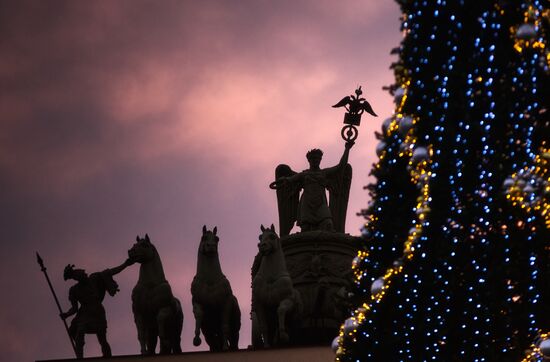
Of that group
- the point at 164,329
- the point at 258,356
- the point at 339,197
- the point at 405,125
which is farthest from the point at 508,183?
the point at 339,197

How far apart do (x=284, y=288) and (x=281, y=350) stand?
1.88 metres

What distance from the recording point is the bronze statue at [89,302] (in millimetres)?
22859

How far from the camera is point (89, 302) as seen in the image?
23.1 meters

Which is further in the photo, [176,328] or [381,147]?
[176,328]

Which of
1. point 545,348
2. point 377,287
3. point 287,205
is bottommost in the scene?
point 545,348

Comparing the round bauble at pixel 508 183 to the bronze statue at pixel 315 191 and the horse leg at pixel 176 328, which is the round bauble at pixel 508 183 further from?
the bronze statue at pixel 315 191

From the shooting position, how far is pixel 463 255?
9.88 m

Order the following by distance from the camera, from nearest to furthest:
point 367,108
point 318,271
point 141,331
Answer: point 141,331, point 318,271, point 367,108

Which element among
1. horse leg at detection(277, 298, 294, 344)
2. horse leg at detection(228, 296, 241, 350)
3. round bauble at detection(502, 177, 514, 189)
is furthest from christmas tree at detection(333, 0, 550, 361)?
horse leg at detection(228, 296, 241, 350)

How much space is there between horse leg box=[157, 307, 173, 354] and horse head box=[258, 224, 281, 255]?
170cm

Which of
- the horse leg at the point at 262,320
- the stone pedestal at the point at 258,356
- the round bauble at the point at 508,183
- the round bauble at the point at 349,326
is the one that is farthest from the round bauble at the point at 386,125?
the horse leg at the point at 262,320

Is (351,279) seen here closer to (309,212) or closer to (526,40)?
(526,40)

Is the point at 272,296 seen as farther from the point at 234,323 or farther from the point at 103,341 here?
the point at 103,341

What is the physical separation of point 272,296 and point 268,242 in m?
0.88
